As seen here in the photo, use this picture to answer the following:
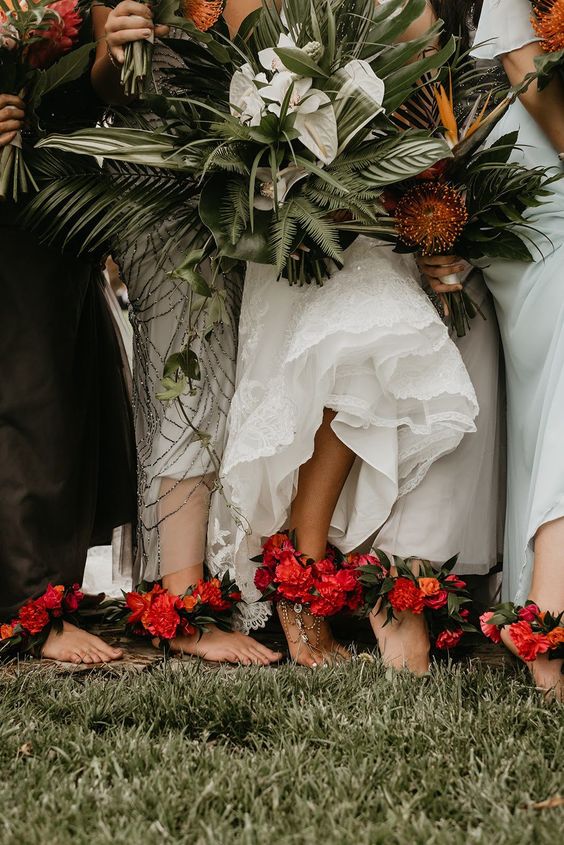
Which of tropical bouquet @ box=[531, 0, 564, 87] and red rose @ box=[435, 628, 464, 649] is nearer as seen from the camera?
tropical bouquet @ box=[531, 0, 564, 87]

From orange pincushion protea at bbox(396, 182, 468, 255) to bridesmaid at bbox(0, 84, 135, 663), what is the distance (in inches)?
39.1

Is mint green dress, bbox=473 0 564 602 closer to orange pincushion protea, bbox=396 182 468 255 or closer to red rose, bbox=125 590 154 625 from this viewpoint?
orange pincushion protea, bbox=396 182 468 255

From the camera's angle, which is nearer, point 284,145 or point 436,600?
point 284,145

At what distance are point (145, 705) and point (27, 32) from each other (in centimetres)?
165

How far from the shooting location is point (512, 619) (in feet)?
7.53

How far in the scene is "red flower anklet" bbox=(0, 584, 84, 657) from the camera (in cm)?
270

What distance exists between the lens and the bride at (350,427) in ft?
7.93

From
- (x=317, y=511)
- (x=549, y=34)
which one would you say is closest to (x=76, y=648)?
(x=317, y=511)

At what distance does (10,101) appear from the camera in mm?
2541

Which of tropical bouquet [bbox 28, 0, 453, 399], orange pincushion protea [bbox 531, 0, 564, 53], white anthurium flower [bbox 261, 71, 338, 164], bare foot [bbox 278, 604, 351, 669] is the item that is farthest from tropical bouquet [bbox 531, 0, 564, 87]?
bare foot [bbox 278, 604, 351, 669]

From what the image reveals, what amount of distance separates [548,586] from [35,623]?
138 cm

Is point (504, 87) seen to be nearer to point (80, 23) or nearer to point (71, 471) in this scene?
point (80, 23)

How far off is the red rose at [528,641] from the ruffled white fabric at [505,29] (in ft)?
4.90

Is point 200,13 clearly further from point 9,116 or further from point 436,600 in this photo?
point 436,600
